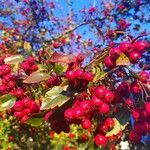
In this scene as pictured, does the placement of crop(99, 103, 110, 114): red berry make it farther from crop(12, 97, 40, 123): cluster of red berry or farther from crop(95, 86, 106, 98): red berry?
crop(12, 97, 40, 123): cluster of red berry

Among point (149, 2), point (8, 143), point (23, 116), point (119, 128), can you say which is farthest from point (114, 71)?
point (149, 2)

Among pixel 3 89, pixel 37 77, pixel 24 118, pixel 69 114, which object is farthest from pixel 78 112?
pixel 3 89

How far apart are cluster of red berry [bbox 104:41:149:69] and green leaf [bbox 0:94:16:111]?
0.49m

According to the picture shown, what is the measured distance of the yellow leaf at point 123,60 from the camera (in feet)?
5.40

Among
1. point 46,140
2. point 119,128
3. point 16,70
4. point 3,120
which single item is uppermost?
point 16,70

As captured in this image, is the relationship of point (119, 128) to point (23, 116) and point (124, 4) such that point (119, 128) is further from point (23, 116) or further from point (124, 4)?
point (124, 4)

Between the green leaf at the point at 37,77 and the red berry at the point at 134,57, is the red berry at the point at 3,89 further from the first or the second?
the red berry at the point at 134,57

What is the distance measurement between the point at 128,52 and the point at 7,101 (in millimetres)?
593

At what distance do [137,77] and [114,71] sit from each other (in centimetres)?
9

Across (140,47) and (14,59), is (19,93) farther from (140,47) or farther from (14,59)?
(140,47)

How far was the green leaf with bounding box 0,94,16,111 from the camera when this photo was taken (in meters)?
1.96

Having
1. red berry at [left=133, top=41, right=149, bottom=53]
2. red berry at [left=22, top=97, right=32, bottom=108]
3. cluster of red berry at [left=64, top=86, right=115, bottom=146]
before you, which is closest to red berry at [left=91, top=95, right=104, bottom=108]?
cluster of red berry at [left=64, top=86, right=115, bottom=146]

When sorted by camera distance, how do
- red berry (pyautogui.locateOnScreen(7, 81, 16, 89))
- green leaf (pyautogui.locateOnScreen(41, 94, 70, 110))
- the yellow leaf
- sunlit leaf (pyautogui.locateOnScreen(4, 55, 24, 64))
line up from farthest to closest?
sunlit leaf (pyautogui.locateOnScreen(4, 55, 24, 64)) → red berry (pyautogui.locateOnScreen(7, 81, 16, 89)) → green leaf (pyautogui.locateOnScreen(41, 94, 70, 110)) → the yellow leaf

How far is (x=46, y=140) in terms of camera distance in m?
6.82
